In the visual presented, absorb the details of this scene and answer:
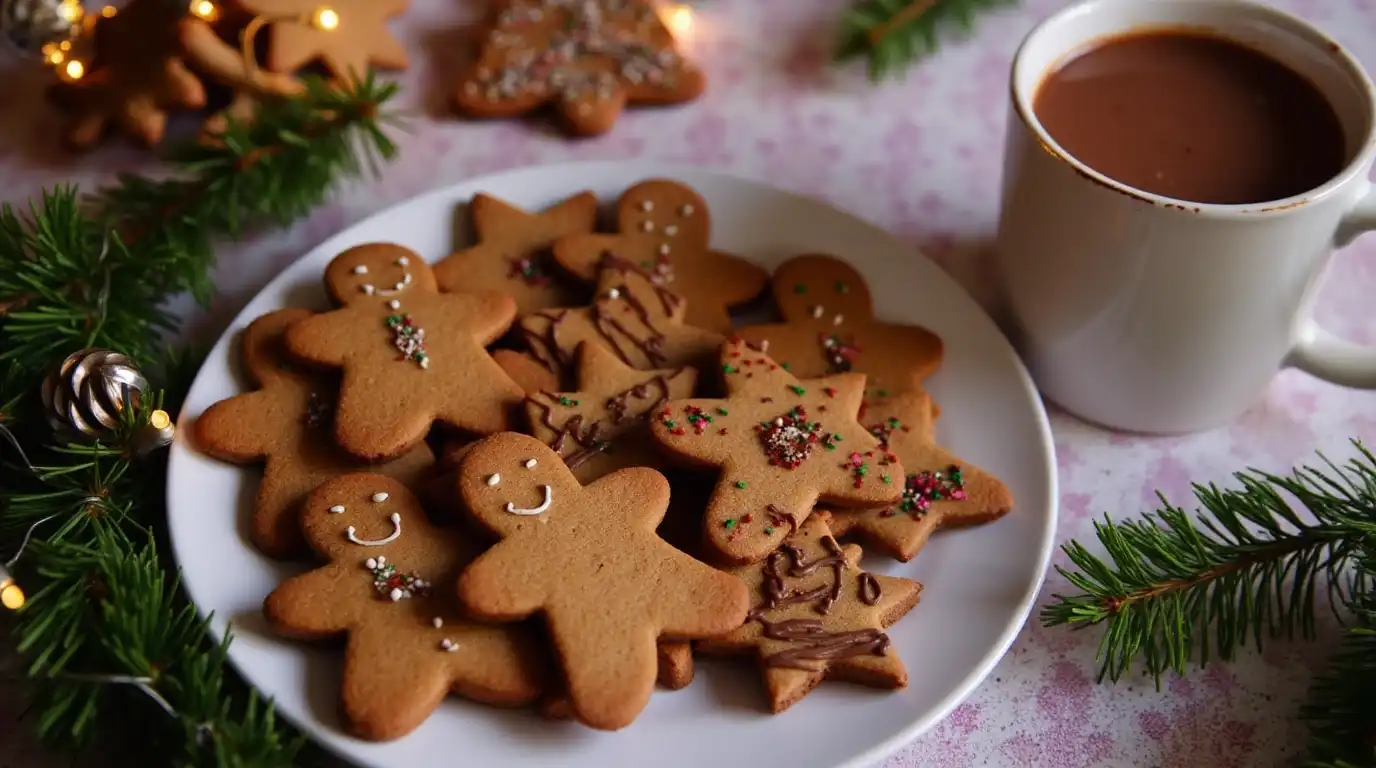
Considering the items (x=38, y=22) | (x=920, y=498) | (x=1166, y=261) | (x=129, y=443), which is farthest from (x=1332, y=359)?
(x=38, y=22)

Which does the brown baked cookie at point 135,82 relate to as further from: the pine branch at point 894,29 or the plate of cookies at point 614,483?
the pine branch at point 894,29

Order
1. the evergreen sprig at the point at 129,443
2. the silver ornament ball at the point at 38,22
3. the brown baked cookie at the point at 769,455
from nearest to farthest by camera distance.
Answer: the evergreen sprig at the point at 129,443 < the brown baked cookie at the point at 769,455 < the silver ornament ball at the point at 38,22

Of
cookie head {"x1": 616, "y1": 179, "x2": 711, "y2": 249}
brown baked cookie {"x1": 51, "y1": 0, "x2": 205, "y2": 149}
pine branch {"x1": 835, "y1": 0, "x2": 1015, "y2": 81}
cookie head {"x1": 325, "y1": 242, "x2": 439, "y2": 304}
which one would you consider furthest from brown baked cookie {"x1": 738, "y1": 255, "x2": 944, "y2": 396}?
brown baked cookie {"x1": 51, "y1": 0, "x2": 205, "y2": 149}

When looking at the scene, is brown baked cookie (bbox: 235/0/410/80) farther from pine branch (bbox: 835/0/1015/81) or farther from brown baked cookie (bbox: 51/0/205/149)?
pine branch (bbox: 835/0/1015/81)

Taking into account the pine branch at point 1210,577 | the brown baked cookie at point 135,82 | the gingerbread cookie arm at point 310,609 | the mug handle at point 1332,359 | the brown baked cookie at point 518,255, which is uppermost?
the brown baked cookie at point 135,82

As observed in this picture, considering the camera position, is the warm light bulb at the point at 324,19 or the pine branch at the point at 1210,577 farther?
the warm light bulb at the point at 324,19

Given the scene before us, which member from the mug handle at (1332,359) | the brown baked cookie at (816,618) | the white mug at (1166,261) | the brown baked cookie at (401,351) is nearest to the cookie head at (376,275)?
the brown baked cookie at (401,351)

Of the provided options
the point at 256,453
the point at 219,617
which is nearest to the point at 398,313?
the point at 256,453

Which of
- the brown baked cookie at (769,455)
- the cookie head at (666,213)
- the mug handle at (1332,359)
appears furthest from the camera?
the cookie head at (666,213)
